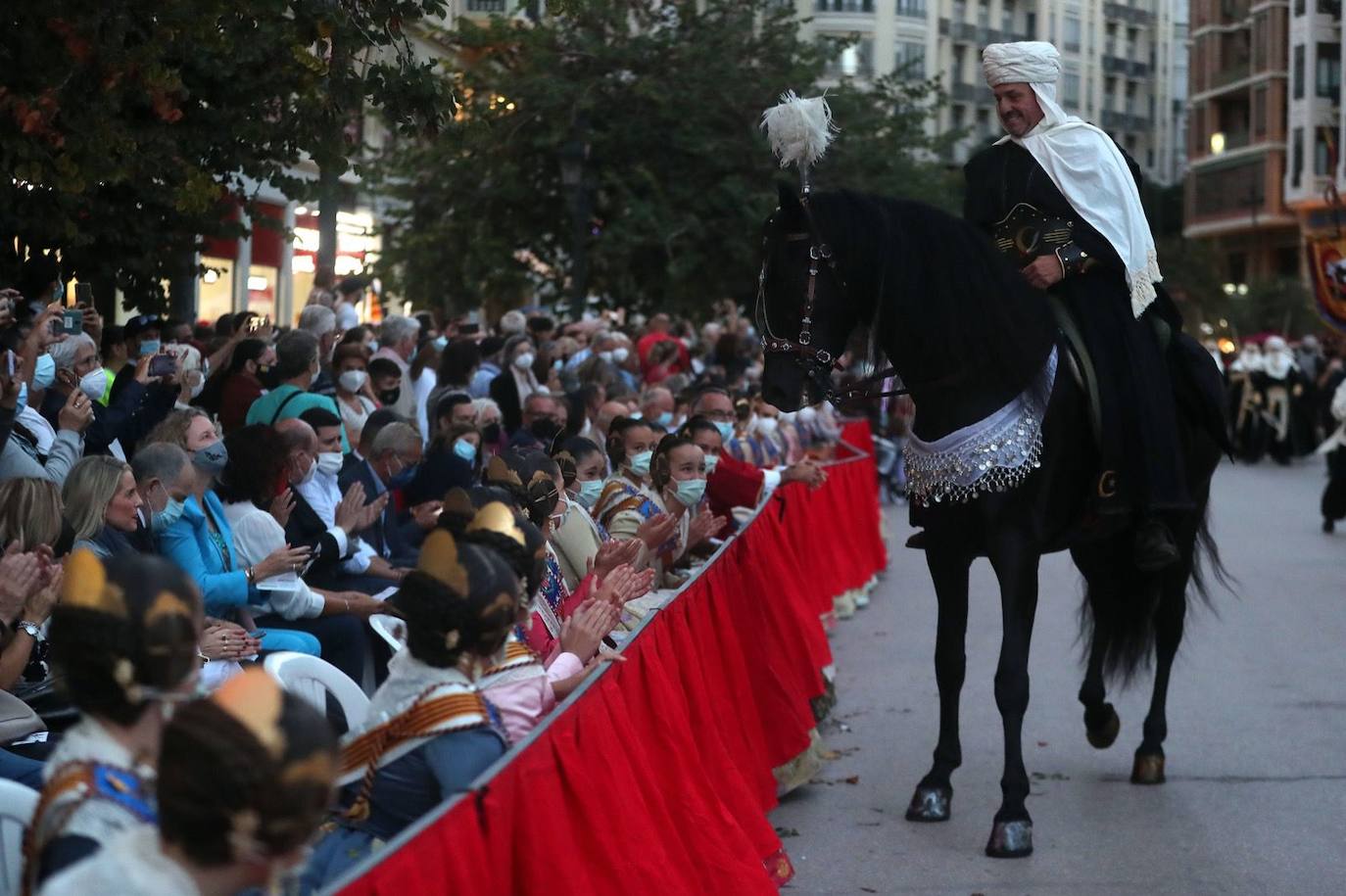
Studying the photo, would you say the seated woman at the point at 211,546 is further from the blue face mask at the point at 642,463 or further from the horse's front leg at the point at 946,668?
the blue face mask at the point at 642,463

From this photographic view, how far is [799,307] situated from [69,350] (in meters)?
3.59

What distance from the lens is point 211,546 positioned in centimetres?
788

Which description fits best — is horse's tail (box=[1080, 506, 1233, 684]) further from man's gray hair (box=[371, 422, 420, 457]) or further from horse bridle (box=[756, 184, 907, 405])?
man's gray hair (box=[371, 422, 420, 457])

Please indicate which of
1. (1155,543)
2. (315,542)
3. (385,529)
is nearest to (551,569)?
(315,542)

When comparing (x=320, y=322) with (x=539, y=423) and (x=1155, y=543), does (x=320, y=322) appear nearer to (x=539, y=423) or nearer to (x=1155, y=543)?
(x=539, y=423)

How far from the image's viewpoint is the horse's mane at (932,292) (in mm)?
7941

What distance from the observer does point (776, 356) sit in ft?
25.8

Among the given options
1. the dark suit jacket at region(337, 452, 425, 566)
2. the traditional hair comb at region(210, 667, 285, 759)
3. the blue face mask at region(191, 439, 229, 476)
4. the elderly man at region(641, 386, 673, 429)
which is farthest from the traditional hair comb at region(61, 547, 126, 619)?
the elderly man at region(641, 386, 673, 429)

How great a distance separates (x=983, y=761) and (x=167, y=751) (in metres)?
6.83

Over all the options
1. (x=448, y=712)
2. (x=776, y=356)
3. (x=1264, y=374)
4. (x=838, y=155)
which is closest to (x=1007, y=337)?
(x=776, y=356)

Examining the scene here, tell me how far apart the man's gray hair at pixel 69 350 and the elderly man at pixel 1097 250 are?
405 cm

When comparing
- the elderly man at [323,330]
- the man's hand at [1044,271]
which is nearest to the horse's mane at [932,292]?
the man's hand at [1044,271]

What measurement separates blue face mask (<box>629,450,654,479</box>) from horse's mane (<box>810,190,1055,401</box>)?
9.13 ft

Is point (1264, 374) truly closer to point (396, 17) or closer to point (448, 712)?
point (396, 17)
